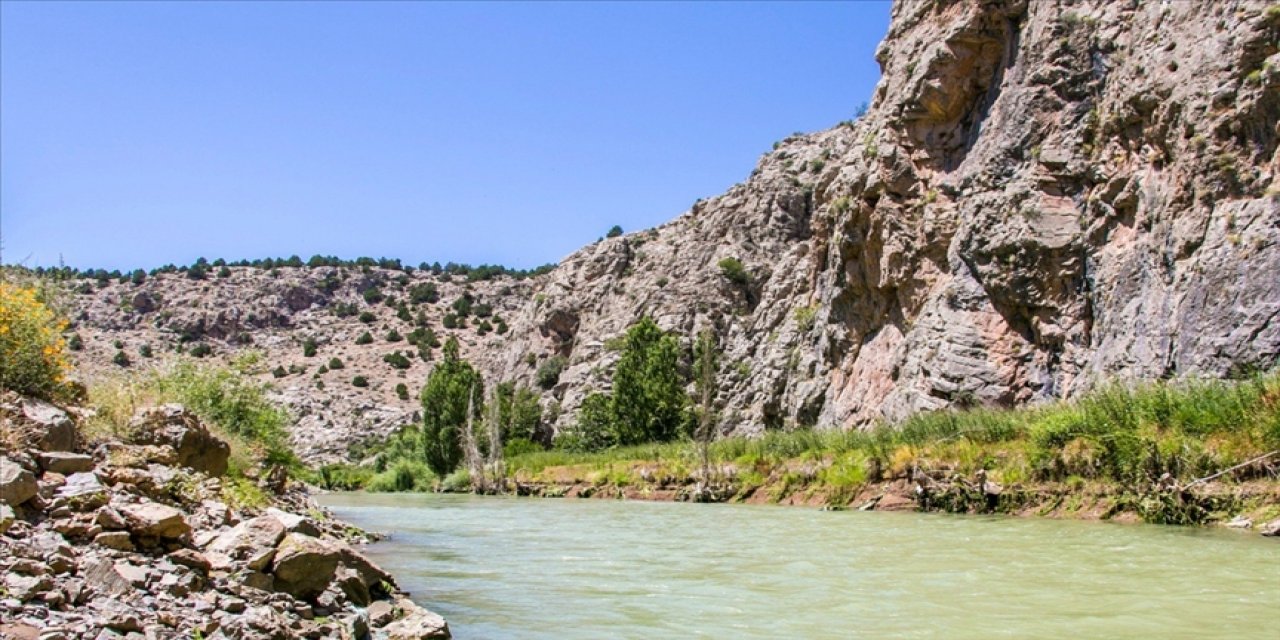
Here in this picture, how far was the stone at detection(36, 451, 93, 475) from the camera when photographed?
334 inches

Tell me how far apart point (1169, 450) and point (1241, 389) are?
5.80 feet

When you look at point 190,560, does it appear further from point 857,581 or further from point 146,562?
point 857,581

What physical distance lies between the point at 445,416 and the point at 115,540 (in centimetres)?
6182

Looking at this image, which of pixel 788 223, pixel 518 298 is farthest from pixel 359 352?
pixel 788 223

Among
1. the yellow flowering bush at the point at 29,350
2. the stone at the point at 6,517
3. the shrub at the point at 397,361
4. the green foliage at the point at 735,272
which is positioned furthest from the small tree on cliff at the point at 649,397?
the shrub at the point at 397,361

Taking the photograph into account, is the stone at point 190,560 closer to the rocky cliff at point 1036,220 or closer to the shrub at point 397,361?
the rocky cliff at point 1036,220

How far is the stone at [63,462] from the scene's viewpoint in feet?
27.9

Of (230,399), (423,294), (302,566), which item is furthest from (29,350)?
(423,294)

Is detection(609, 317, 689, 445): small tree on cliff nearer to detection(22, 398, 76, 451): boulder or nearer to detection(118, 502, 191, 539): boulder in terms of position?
detection(22, 398, 76, 451): boulder

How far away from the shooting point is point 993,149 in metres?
37.8

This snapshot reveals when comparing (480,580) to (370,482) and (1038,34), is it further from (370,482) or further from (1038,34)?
(370,482)

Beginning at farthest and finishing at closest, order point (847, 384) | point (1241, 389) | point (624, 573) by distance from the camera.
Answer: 1. point (847, 384)
2. point (1241, 389)
3. point (624, 573)

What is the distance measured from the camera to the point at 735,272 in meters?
73.8

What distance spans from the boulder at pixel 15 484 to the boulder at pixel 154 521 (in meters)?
0.68
